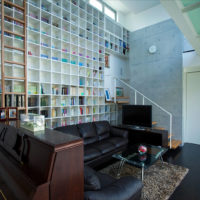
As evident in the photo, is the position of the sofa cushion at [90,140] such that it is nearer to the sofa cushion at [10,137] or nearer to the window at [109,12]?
the sofa cushion at [10,137]

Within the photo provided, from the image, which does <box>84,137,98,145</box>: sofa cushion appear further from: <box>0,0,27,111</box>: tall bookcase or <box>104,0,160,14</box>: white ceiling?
<box>104,0,160,14</box>: white ceiling

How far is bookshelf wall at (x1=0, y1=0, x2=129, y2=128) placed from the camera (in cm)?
309

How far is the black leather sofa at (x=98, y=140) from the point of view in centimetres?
263

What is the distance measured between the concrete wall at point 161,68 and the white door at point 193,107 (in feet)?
1.36

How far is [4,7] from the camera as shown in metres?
2.60

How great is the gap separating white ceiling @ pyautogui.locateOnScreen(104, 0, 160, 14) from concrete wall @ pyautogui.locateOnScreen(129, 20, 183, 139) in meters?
0.78

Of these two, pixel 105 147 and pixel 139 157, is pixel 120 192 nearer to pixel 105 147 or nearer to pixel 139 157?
pixel 139 157

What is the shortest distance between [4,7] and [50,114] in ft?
7.46

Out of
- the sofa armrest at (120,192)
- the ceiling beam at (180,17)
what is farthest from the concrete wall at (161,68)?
the sofa armrest at (120,192)

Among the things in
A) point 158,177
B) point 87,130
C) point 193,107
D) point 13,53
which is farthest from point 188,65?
point 13,53

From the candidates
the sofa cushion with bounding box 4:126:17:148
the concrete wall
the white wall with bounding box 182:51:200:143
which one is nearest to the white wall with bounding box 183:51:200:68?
the white wall with bounding box 182:51:200:143

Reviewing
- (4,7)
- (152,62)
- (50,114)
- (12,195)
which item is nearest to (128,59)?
(152,62)

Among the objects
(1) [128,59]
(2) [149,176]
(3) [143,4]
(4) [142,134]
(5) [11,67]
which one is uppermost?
(3) [143,4]

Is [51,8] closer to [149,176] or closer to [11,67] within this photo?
[11,67]
